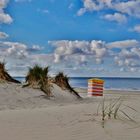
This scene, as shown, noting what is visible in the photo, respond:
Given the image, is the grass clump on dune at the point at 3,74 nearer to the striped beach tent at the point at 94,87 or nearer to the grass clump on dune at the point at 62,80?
the grass clump on dune at the point at 62,80

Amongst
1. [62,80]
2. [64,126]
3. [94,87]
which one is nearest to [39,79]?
[62,80]

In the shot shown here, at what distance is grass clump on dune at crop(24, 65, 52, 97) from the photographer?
1359cm

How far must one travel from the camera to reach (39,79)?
45.3 feet

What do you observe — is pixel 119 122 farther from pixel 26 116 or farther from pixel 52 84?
pixel 52 84

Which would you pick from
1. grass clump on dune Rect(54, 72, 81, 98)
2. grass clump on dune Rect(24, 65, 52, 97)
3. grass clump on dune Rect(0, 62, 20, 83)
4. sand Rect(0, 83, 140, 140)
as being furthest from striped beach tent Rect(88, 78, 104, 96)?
sand Rect(0, 83, 140, 140)

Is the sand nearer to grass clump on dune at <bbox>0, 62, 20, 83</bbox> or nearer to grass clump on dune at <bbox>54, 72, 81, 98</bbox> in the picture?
grass clump on dune at <bbox>0, 62, 20, 83</bbox>

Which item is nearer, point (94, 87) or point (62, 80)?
point (62, 80)

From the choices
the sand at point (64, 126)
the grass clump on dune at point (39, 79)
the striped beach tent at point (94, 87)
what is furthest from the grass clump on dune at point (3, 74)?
the striped beach tent at point (94, 87)

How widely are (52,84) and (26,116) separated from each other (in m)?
6.18

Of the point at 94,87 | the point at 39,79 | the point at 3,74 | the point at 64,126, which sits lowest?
the point at 64,126

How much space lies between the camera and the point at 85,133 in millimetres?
6336

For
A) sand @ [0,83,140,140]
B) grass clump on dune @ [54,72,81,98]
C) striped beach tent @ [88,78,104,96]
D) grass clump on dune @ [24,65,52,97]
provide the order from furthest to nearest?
striped beach tent @ [88,78,104,96] < grass clump on dune @ [54,72,81,98] < grass clump on dune @ [24,65,52,97] < sand @ [0,83,140,140]

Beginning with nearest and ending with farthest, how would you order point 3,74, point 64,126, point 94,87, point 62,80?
1. point 64,126
2. point 3,74
3. point 62,80
4. point 94,87

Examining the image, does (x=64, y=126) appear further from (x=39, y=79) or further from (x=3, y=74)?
(x=3, y=74)
